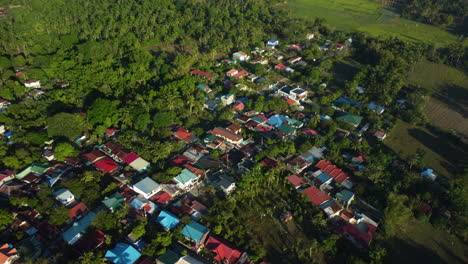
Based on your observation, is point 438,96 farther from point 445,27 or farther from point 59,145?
point 59,145

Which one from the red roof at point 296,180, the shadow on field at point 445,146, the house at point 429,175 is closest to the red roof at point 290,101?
the red roof at point 296,180

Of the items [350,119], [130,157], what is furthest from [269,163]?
[130,157]

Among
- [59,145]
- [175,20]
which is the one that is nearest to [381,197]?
[59,145]

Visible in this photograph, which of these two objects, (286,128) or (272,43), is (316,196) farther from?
(272,43)

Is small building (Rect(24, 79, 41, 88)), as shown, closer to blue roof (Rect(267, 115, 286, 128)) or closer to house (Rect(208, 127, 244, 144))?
house (Rect(208, 127, 244, 144))

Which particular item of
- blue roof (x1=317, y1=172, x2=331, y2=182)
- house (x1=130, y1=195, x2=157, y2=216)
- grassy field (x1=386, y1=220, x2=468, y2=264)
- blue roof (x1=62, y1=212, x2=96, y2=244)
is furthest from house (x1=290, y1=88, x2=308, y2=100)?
blue roof (x1=62, y1=212, x2=96, y2=244)
